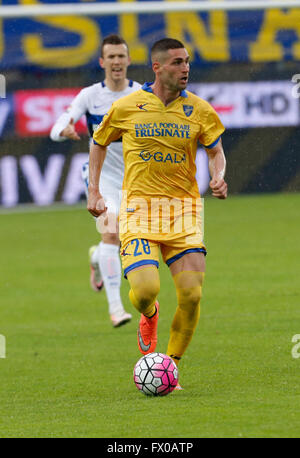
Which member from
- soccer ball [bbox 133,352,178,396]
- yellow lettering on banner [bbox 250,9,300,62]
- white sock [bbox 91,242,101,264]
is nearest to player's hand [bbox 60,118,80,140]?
white sock [bbox 91,242,101,264]

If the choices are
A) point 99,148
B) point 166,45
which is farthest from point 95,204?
point 166,45

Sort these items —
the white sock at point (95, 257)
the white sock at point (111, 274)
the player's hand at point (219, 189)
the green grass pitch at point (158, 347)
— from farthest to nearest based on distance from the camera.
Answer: the white sock at point (95, 257) → the white sock at point (111, 274) → the player's hand at point (219, 189) → the green grass pitch at point (158, 347)

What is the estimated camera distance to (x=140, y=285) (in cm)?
659

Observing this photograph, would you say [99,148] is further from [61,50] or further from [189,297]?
[61,50]

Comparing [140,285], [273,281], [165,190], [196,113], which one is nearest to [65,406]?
[140,285]

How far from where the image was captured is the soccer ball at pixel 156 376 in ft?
20.6

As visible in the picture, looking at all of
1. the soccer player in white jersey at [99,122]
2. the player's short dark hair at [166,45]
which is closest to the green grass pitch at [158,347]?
the soccer player in white jersey at [99,122]

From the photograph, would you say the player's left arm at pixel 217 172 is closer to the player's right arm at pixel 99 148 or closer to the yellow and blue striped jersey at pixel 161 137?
the yellow and blue striped jersey at pixel 161 137

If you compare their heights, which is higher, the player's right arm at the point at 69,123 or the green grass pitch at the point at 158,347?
the player's right arm at the point at 69,123

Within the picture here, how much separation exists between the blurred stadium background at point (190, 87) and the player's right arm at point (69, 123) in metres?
9.23

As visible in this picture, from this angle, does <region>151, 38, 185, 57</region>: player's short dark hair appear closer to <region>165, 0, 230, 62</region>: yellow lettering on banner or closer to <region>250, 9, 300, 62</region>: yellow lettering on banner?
<region>165, 0, 230, 62</region>: yellow lettering on banner

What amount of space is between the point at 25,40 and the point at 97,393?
44.8 ft

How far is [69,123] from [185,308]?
289 centimetres

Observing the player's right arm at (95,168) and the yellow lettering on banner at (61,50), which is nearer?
the player's right arm at (95,168)
